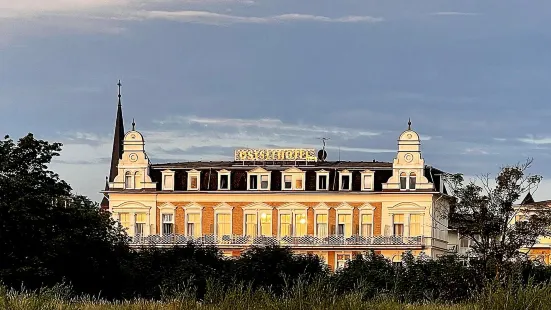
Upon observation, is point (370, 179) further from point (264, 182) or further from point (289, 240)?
point (264, 182)

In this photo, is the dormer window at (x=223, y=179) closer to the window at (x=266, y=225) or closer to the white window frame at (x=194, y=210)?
the white window frame at (x=194, y=210)

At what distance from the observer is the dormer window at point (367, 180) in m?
106

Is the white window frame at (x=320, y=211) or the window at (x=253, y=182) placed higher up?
the window at (x=253, y=182)

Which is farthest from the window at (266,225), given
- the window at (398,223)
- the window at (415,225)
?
the window at (415,225)

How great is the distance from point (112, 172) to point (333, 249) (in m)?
35.7

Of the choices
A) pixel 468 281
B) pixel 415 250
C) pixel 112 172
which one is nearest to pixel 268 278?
pixel 468 281

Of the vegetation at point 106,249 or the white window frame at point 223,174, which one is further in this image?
the white window frame at point 223,174

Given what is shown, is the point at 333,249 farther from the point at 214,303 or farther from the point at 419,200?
the point at 214,303

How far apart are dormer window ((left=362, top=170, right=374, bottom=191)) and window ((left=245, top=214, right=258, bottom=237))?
950 cm

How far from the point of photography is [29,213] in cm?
5731

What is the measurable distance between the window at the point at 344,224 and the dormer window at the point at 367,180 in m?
2.76

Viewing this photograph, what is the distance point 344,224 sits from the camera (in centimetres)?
10694

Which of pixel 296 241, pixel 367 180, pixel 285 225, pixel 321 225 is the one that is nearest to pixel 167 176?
pixel 285 225

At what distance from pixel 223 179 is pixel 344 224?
10645 millimetres
